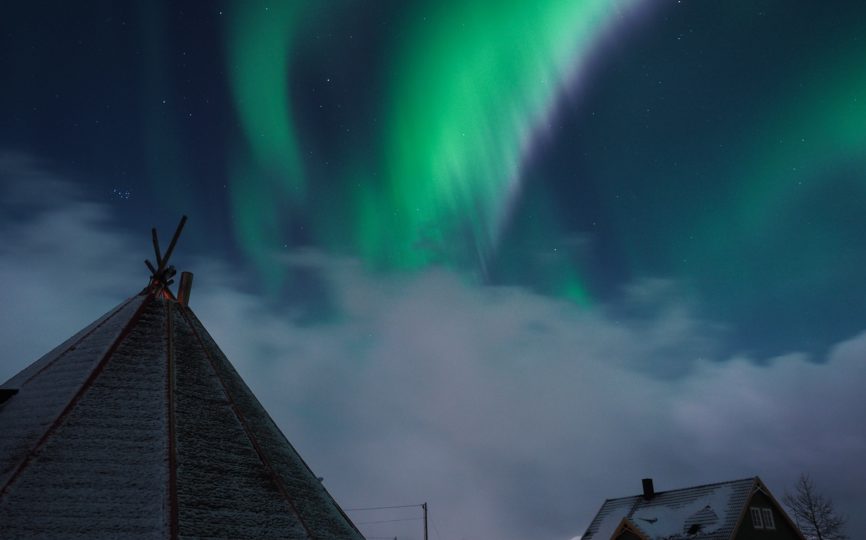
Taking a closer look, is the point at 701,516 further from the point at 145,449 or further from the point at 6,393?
the point at 6,393

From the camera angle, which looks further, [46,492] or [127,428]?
[127,428]

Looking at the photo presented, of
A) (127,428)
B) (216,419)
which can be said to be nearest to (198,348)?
(216,419)

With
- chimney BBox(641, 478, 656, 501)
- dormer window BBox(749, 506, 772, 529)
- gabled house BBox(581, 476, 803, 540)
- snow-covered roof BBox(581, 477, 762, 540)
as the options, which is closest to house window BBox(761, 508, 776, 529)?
gabled house BBox(581, 476, 803, 540)

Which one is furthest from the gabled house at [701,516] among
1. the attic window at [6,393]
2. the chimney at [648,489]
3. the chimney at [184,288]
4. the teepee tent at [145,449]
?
the attic window at [6,393]

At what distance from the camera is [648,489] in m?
38.3

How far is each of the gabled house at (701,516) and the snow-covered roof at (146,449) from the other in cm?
2194

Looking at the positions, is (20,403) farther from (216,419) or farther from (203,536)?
(203,536)

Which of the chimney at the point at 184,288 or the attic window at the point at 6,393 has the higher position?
the chimney at the point at 184,288

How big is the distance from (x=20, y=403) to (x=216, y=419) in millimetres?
5777

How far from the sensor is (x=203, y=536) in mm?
14523

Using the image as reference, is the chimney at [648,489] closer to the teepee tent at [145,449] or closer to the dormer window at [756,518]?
the dormer window at [756,518]

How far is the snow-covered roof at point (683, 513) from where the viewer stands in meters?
32.7

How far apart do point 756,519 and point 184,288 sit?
31.8m

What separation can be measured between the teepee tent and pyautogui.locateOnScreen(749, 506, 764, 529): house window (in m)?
25.0
